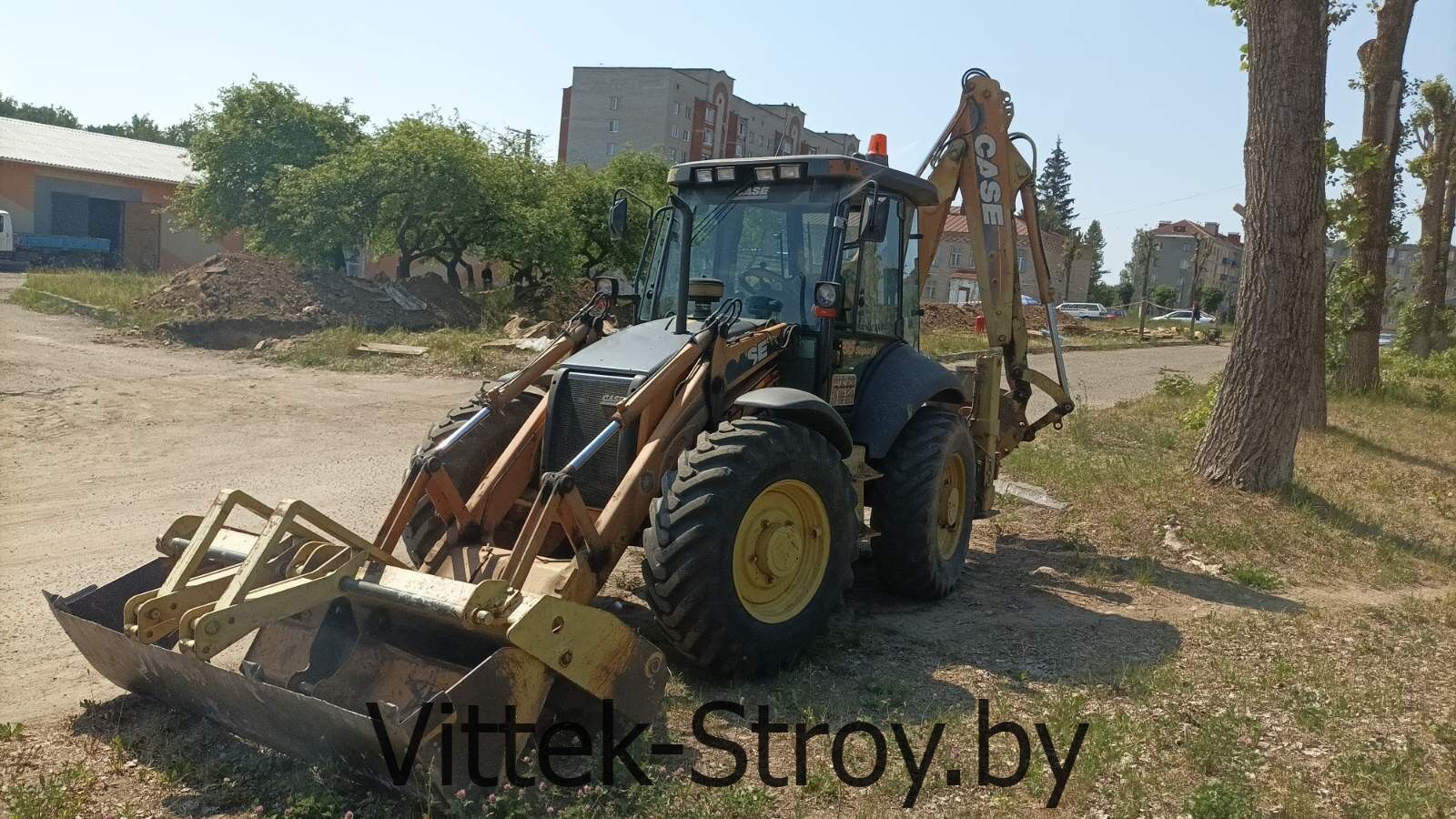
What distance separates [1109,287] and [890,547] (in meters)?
81.7

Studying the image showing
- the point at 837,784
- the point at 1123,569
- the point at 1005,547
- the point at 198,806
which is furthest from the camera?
the point at 1005,547

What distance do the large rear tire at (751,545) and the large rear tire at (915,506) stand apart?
3.00ft

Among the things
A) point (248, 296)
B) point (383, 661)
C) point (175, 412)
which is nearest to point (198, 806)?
point (383, 661)

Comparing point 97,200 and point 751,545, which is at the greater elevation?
point 97,200

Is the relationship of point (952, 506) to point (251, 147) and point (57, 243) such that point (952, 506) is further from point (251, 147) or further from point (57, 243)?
point (57, 243)

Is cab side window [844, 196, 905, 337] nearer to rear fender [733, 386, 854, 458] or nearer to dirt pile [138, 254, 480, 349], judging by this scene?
rear fender [733, 386, 854, 458]

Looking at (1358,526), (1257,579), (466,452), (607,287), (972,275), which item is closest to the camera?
(466,452)

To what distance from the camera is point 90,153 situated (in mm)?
41469

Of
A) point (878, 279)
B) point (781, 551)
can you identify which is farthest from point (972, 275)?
point (781, 551)

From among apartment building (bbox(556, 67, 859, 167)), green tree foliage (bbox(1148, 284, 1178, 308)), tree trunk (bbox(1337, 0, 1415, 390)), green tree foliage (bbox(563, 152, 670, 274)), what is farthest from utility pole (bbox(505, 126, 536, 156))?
green tree foliage (bbox(1148, 284, 1178, 308))

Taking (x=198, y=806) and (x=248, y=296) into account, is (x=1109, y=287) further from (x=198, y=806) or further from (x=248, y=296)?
(x=198, y=806)

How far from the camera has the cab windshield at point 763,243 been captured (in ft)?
21.4

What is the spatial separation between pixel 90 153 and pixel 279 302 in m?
26.2

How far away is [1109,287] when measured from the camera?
83.5 meters
